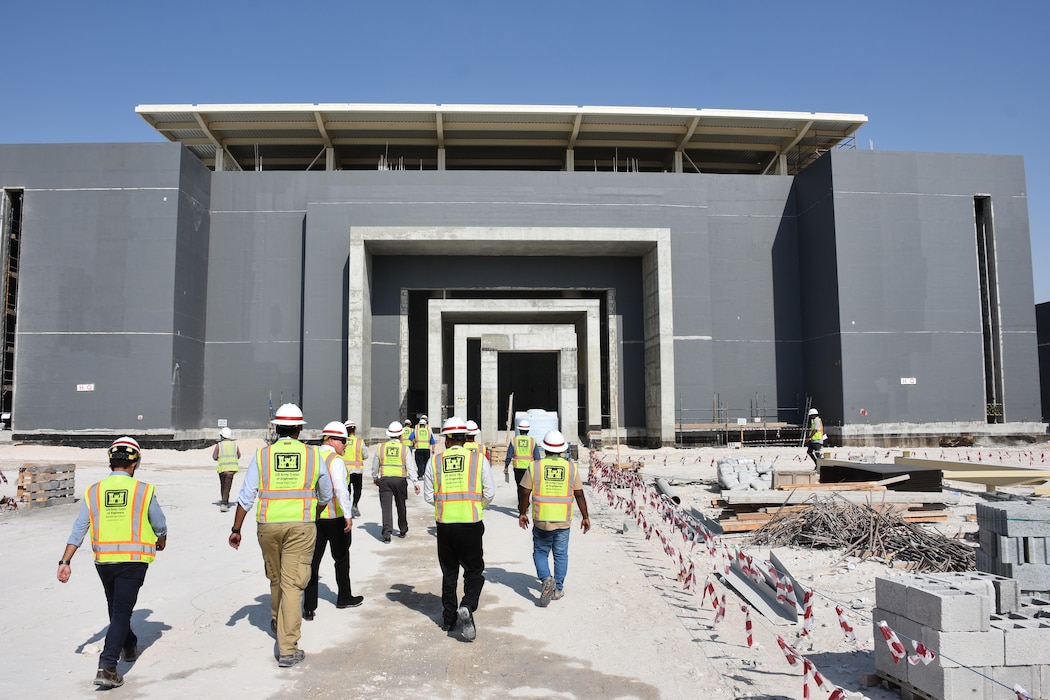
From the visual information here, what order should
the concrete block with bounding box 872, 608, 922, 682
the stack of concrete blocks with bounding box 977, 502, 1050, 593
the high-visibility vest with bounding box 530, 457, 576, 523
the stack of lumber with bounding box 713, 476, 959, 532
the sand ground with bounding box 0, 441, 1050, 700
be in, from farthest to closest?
the stack of lumber with bounding box 713, 476, 959, 532 < the high-visibility vest with bounding box 530, 457, 576, 523 < the stack of concrete blocks with bounding box 977, 502, 1050, 593 < the sand ground with bounding box 0, 441, 1050, 700 < the concrete block with bounding box 872, 608, 922, 682

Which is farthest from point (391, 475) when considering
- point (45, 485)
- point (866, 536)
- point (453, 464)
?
point (45, 485)

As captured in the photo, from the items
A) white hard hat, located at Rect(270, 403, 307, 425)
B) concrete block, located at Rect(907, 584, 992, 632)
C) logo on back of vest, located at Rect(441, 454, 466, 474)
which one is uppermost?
white hard hat, located at Rect(270, 403, 307, 425)

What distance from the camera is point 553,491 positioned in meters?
7.50

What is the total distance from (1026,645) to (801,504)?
22.6 feet

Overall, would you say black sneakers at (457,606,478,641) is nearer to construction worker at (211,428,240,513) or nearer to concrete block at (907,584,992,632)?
concrete block at (907,584,992,632)

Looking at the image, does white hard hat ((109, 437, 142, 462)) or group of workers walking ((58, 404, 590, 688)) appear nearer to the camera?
group of workers walking ((58, 404, 590, 688))

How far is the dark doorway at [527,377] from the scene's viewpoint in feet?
140

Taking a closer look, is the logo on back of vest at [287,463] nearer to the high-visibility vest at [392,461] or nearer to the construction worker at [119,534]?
the construction worker at [119,534]

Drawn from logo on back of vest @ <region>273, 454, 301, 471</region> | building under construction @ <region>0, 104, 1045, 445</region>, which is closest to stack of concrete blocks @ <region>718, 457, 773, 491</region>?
logo on back of vest @ <region>273, 454, 301, 471</region>

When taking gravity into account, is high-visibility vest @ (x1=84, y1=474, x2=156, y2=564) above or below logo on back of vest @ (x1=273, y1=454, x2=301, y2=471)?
below

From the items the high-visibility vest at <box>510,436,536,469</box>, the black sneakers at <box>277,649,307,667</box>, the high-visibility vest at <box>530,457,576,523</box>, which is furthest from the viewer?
the high-visibility vest at <box>510,436,536,469</box>

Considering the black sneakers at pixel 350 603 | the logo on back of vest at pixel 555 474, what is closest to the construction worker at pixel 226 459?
the black sneakers at pixel 350 603

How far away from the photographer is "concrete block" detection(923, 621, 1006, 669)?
15.1 feet

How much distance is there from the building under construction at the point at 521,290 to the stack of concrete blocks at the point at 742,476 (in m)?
11.6
